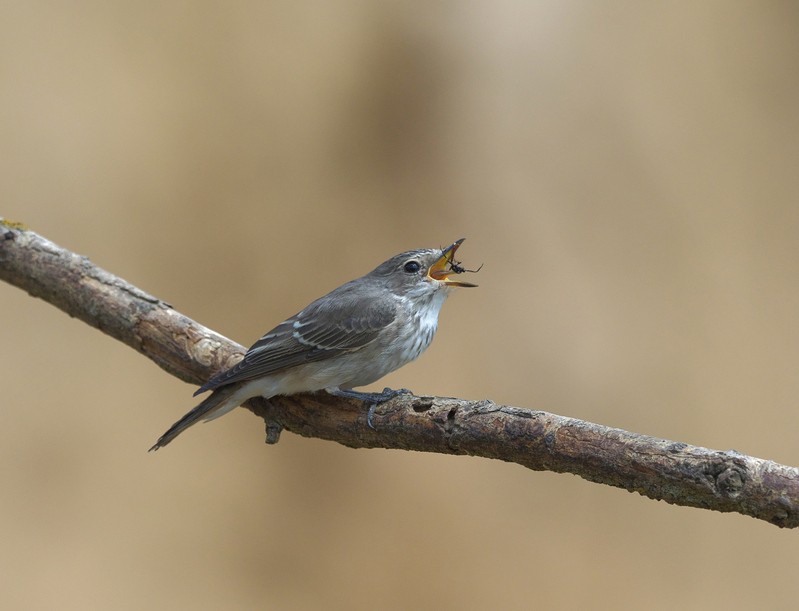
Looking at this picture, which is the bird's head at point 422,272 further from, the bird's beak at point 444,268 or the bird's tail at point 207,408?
the bird's tail at point 207,408

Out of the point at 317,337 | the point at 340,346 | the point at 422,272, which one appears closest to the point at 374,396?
the point at 340,346

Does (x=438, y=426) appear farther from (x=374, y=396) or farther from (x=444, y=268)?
(x=444, y=268)

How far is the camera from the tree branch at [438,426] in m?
2.17

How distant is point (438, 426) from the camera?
9.15ft

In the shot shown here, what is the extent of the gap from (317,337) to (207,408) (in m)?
0.54

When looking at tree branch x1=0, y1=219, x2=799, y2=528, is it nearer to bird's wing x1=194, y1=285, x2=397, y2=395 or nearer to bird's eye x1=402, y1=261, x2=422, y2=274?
bird's wing x1=194, y1=285, x2=397, y2=395

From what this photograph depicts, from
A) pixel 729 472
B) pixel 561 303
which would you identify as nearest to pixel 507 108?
pixel 561 303

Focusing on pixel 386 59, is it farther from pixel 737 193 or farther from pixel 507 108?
pixel 737 193

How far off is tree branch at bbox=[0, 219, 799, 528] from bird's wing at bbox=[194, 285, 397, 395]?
21 centimetres

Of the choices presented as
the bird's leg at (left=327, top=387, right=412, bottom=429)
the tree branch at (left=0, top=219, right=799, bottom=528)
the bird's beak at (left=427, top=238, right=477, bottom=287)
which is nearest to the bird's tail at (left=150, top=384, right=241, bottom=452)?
the tree branch at (left=0, top=219, right=799, bottom=528)

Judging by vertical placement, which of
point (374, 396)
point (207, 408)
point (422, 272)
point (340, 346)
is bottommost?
point (207, 408)

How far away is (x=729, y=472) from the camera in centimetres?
216

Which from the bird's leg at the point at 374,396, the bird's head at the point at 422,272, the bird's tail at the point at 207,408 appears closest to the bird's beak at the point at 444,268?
the bird's head at the point at 422,272

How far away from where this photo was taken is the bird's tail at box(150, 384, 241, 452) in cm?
334
